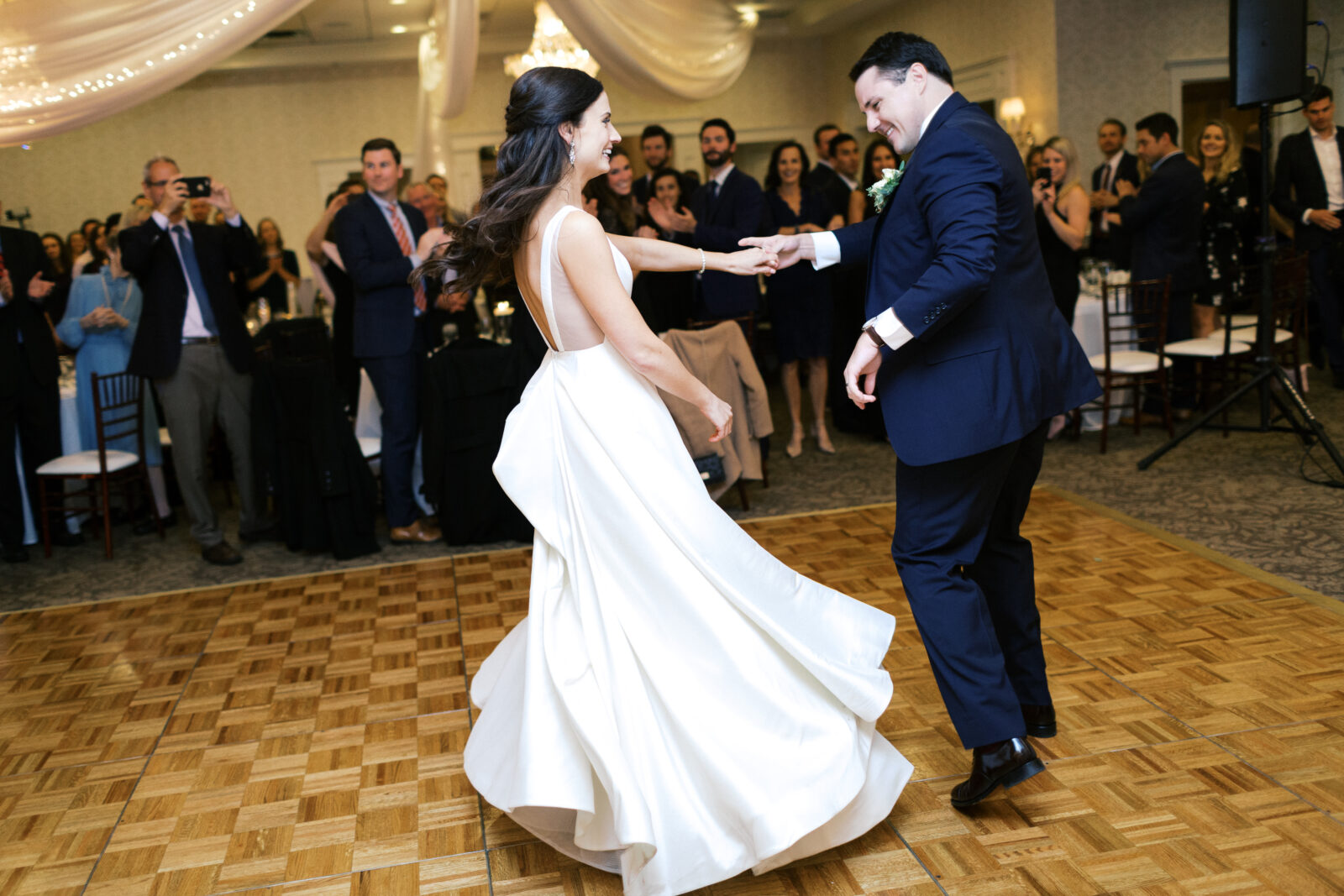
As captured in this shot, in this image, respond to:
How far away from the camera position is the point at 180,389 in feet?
15.8

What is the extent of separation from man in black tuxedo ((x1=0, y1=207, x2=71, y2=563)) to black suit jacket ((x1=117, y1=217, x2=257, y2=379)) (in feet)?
2.22

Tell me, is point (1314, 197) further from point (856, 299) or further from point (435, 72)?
point (435, 72)

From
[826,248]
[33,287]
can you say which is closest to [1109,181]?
[826,248]

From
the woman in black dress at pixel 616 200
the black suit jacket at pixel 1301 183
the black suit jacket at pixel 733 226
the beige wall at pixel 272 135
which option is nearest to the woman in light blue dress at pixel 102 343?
the woman in black dress at pixel 616 200

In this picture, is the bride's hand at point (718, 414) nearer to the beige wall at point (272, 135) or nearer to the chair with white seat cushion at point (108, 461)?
the chair with white seat cushion at point (108, 461)

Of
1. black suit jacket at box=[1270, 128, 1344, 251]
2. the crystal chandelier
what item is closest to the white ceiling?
the crystal chandelier

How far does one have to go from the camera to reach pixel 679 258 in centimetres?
244

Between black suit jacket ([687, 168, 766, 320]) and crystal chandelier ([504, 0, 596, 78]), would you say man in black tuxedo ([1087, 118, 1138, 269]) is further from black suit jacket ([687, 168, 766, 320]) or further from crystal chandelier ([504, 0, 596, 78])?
crystal chandelier ([504, 0, 596, 78])

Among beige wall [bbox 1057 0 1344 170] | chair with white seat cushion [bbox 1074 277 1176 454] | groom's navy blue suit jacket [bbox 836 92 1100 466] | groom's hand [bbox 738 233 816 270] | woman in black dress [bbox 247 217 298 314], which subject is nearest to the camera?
groom's navy blue suit jacket [bbox 836 92 1100 466]

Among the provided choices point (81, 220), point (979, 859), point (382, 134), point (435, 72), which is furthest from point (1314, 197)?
point (81, 220)

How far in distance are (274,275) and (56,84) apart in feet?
16.2

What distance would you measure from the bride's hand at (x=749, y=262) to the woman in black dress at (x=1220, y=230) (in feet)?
15.7

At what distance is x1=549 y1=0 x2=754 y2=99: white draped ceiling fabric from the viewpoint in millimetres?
5086

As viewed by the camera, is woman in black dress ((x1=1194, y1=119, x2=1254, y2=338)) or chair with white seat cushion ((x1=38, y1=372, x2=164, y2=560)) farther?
woman in black dress ((x1=1194, y1=119, x2=1254, y2=338))
